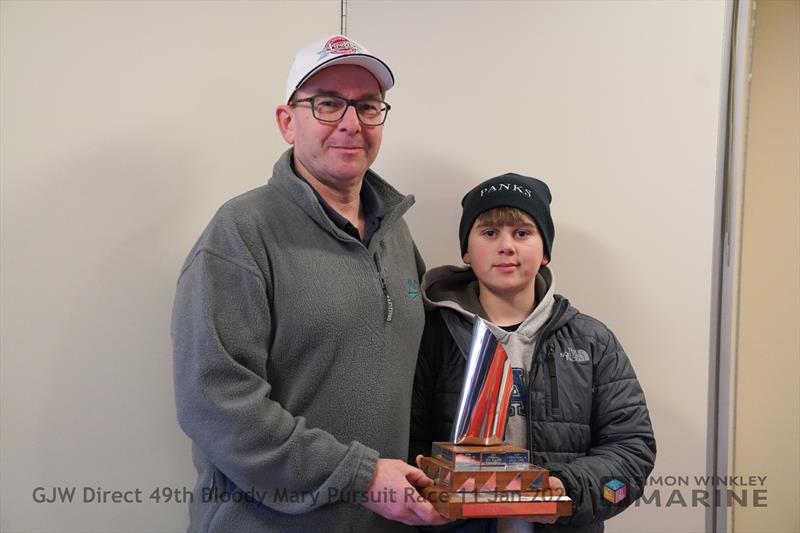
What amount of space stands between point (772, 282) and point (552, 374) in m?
1.01

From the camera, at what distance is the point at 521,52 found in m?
1.92

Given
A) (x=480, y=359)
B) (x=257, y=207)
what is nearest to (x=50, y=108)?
(x=257, y=207)

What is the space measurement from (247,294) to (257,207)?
178 millimetres

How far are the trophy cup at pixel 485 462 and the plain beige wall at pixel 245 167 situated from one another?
1.96ft

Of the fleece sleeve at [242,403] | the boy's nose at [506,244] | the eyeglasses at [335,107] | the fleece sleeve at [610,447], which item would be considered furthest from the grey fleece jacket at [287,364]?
the fleece sleeve at [610,447]

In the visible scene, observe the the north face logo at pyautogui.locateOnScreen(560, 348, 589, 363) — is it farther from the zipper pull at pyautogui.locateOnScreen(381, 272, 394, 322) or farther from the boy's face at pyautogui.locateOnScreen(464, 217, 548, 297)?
the zipper pull at pyautogui.locateOnScreen(381, 272, 394, 322)

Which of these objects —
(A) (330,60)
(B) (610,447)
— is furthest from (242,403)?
(B) (610,447)

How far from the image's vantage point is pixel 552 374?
4.88 feet

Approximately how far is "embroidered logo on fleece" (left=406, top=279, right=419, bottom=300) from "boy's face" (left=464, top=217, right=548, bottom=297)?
5.6 inches

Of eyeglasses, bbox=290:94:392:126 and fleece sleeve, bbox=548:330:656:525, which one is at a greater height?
eyeglasses, bbox=290:94:392:126

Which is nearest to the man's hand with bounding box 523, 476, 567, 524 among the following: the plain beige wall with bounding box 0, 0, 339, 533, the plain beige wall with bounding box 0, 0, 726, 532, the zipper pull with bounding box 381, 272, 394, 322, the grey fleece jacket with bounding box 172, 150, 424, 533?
the grey fleece jacket with bounding box 172, 150, 424, 533

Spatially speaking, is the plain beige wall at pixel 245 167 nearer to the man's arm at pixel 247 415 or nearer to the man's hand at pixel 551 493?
the man's arm at pixel 247 415

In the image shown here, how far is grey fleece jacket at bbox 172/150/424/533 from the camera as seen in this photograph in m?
1.18

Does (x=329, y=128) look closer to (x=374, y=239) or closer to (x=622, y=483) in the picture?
(x=374, y=239)
